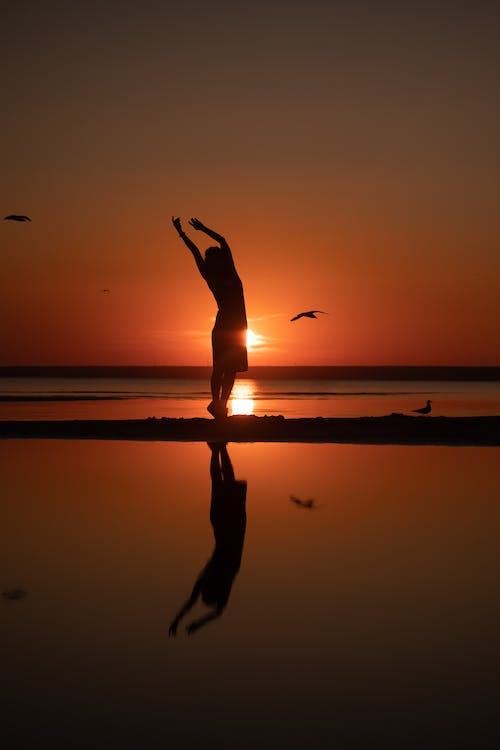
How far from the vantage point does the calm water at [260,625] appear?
3.95m

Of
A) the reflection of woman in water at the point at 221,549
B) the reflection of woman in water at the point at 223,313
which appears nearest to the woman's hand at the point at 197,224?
the reflection of woman in water at the point at 223,313

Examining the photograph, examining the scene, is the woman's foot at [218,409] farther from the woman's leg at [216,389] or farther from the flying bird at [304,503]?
the flying bird at [304,503]

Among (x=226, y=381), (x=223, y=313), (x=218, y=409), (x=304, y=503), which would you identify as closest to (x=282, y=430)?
(x=218, y=409)

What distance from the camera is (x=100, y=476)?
42.9ft

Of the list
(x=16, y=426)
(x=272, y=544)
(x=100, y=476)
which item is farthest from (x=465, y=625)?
(x=16, y=426)

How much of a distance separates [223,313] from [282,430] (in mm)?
3116

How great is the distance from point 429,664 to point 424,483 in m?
7.82

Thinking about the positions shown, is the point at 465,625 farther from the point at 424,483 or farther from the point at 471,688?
the point at 424,483

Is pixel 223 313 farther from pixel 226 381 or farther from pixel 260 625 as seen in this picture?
pixel 260 625

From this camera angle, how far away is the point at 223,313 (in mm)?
19656

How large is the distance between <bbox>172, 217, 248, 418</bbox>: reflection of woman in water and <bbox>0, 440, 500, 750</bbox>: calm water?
896 centimetres

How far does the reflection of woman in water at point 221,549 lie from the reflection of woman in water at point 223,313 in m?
6.43

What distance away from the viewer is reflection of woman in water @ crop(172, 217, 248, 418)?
62.6 ft

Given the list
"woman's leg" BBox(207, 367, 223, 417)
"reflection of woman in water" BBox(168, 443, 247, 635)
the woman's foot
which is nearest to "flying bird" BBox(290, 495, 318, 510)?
"reflection of woman in water" BBox(168, 443, 247, 635)
